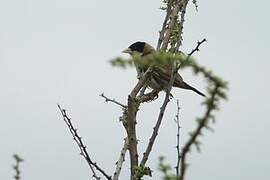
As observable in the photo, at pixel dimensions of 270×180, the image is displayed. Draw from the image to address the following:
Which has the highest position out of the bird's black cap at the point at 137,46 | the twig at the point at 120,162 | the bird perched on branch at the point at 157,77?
the bird's black cap at the point at 137,46

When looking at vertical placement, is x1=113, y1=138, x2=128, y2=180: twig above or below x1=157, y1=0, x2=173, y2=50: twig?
below

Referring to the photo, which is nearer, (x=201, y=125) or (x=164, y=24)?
(x=201, y=125)

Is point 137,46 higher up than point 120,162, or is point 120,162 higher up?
point 137,46

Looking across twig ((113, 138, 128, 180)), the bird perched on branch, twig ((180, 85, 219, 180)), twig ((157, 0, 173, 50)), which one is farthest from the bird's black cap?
twig ((180, 85, 219, 180))

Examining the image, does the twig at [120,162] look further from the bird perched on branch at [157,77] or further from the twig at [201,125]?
the twig at [201,125]

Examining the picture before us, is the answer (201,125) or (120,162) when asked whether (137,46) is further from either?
(201,125)

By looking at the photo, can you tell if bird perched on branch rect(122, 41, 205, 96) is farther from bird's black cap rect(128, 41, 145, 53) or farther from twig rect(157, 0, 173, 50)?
twig rect(157, 0, 173, 50)

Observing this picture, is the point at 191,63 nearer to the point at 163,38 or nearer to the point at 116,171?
the point at 116,171

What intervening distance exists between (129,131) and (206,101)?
2.07m

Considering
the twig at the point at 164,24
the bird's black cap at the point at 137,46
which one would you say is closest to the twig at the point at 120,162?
the twig at the point at 164,24

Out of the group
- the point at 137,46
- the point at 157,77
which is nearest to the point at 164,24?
the point at 157,77

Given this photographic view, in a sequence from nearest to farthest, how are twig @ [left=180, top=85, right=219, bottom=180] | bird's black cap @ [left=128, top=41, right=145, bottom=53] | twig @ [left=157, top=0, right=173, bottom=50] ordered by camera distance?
twig @ [left=180, top=85, right=219, bottom=180] → twig @ [left=157, top=0, right=173, bottom=50] → bird's black cap @ [left=128, top=41, right=145, bottom=53]

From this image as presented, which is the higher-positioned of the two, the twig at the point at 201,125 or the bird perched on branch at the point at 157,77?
the bird perched on branch at the point at 157,77

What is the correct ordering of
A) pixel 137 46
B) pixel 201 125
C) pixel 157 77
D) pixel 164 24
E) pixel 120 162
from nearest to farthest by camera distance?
pixel 201 125
pixel 120 162
pixel 164 24
pixel 157 77
pixel 137 46
